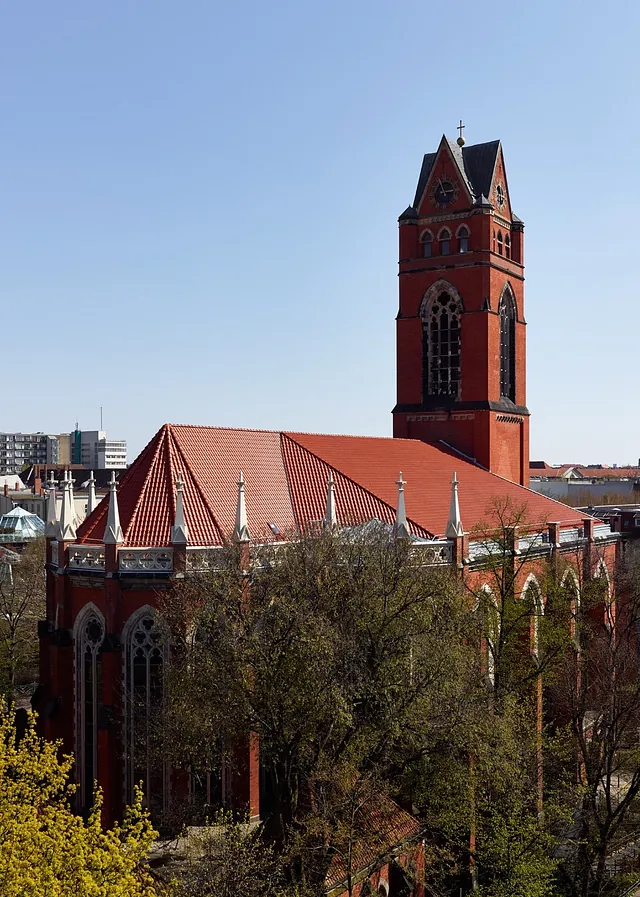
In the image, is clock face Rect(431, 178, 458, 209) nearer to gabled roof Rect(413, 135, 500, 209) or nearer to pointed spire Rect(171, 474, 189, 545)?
gabled roof Rect(413, 135, 500, 209)

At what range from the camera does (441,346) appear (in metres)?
53.7

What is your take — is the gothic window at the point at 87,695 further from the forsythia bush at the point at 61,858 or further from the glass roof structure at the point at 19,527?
the glass roof structure at the point at 19,527

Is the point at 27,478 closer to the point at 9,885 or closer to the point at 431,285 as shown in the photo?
the point at 431,285

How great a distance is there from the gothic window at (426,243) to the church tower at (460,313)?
6 cm

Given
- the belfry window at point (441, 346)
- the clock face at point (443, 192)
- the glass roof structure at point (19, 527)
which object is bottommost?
the glass roof structure at point (19, 527)

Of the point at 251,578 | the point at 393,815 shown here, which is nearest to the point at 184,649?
the point at 251,578

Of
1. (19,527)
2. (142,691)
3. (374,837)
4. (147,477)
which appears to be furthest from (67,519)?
(19,527)

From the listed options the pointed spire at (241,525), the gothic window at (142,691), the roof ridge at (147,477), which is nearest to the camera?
the pointed spire at (241,525)

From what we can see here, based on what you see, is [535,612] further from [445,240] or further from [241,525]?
[445,240]

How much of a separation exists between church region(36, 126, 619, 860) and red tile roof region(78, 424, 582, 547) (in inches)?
3.3

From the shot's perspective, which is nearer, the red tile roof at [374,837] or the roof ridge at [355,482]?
the red tile roof at [374,837]

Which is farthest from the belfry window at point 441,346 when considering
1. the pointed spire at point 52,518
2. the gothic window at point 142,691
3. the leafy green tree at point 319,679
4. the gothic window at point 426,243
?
the gothic window at point 142,691

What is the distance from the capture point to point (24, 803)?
19.9m

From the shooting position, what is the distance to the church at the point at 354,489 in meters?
29.6
